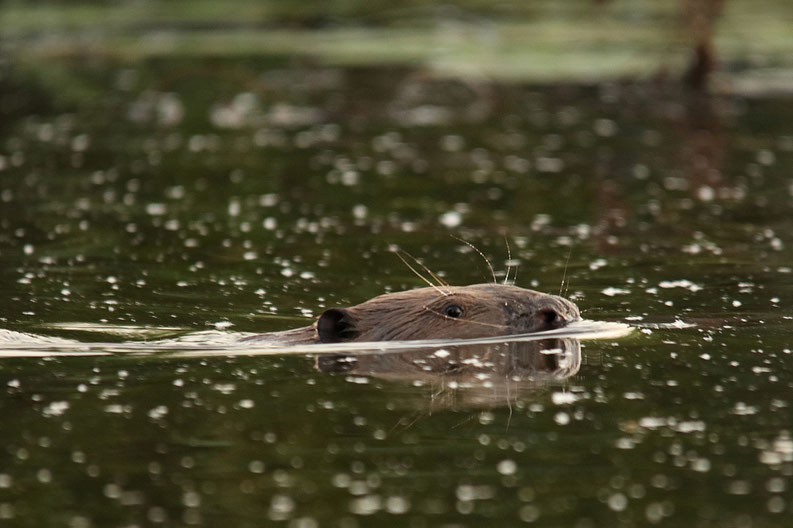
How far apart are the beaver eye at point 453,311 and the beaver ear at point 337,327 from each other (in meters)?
0.47

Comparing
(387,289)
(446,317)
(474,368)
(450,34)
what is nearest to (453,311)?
(446,317)

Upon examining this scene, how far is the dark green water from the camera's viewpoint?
5816mm

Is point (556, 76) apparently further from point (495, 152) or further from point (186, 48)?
point (186, 48)

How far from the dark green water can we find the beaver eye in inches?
26.6

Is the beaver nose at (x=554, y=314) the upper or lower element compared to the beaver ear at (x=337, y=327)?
lower

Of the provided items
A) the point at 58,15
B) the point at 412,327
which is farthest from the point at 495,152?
the point at 58,15

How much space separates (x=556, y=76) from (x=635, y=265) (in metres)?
10.4

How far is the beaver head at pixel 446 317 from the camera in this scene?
7.99m

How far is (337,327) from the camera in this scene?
7.99m

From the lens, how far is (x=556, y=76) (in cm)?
2075

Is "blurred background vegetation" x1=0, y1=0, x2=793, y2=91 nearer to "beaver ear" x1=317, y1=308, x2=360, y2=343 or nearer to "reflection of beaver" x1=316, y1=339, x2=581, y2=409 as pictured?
"reflection of beaver" x1=316, y1=339, x2=581, y2=409

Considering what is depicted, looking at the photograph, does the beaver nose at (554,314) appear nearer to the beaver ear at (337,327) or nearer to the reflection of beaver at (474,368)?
the reflection of beaver at (474,368)

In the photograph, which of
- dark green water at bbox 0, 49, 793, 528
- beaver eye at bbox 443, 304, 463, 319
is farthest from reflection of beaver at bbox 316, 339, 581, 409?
beaver eye at bbox 443, 304, 463, 319

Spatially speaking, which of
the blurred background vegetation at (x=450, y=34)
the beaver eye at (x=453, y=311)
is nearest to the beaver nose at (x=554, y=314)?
the beaver eye at (x=453, y=311)
